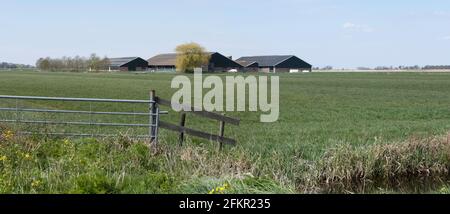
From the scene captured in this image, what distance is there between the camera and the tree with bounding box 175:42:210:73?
12712cm

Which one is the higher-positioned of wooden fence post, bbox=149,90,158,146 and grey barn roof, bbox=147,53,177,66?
grey barn roof, bbox=147,53,177,66

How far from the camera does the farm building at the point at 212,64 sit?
144m

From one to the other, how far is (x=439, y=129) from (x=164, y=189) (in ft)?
44.1

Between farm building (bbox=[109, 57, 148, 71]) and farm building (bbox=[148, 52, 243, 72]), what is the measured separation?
3.55 metres

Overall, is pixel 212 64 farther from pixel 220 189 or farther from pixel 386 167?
pixel 220 189

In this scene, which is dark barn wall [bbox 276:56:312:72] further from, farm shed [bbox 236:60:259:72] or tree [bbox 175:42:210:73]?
tree [bbox 175:42:210:73]

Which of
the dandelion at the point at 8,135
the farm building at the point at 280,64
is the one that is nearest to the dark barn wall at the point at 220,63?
the farm building at the point at 280,64

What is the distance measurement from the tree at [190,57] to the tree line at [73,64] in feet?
132

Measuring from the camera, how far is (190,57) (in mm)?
128125

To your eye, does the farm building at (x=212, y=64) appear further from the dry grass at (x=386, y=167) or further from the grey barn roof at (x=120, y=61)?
the dry grass at (x=386, y=167)

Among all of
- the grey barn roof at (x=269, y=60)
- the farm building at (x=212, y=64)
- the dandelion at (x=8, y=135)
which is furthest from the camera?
the grey barn roof at (x=269, y=60)

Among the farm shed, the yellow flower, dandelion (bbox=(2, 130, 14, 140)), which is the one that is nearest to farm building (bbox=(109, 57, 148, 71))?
the farm shed

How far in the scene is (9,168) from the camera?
6.70 metres

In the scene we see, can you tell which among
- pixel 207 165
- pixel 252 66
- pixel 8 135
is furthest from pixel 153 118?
pixel 252 66
